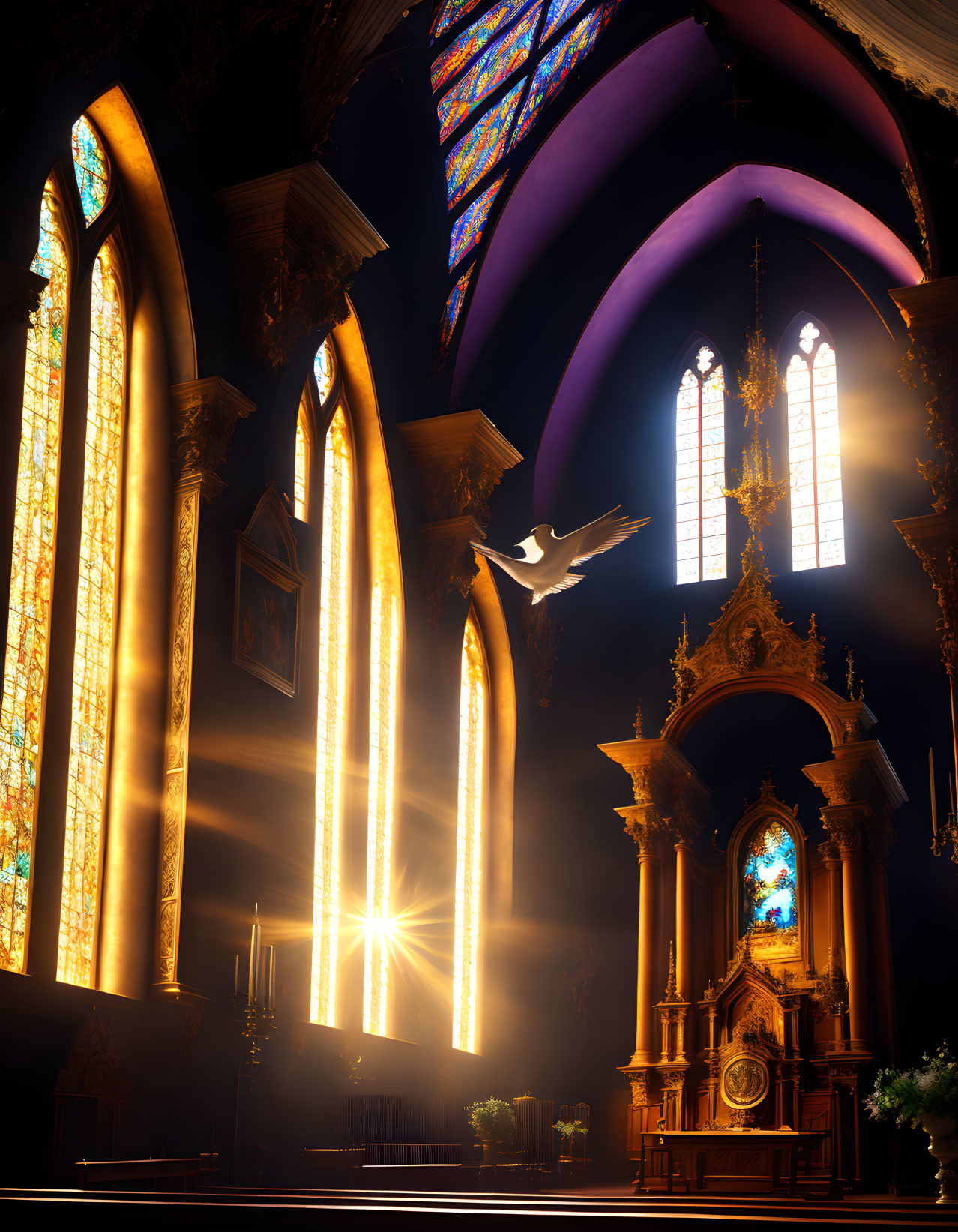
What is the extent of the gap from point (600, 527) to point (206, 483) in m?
4.60

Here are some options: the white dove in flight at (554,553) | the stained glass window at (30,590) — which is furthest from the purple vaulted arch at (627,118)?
the stained glass window at (30,590)

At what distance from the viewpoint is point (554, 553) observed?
15070 mm

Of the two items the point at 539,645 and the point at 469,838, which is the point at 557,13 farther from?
the point at 469,838

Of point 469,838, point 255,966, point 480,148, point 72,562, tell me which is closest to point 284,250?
point 72,562

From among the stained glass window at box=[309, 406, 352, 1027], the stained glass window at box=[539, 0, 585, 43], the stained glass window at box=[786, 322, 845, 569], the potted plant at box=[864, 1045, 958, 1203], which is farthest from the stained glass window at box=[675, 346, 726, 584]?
the potted plant at box=[864, 1045, 958, 1203]

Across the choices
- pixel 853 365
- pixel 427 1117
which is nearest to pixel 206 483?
pixel 427 1117

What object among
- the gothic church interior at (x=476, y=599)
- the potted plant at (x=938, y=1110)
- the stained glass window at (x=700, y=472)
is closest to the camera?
the gothic church interior at (x=476, y=599)

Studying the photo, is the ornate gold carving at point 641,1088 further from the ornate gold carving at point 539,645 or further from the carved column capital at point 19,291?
the carved column capital at point 19,291

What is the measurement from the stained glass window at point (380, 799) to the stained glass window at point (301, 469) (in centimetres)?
183

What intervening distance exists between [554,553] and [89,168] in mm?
A: 6166

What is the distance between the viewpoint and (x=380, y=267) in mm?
15430

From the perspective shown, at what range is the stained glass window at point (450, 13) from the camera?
49.6 ft

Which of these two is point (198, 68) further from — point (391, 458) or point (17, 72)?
point (391, 458)

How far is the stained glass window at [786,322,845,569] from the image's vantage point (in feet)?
58.3
